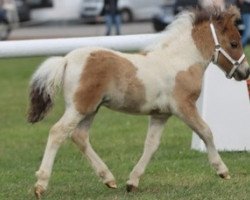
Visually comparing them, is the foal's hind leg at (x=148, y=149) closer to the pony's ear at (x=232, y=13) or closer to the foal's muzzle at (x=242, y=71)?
the foal's muzzle at (x=242, y=71)

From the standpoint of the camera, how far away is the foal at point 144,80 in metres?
9.16

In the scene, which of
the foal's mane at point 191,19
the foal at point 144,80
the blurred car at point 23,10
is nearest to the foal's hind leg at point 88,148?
the foal at point 144,80

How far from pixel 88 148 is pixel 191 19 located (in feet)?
5.28

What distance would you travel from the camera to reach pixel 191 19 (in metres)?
9.80

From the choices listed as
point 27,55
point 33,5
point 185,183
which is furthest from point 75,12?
point 185,183

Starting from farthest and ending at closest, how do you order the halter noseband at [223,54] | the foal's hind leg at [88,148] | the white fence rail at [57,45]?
the white fence rail at [57,45] → the halter noseband at [223,54] → the foal's hind leg at [88,148]

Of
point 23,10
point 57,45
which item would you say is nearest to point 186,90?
point 57,45

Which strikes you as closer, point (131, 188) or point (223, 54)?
point (131, 188)

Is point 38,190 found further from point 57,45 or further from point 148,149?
point 57,45

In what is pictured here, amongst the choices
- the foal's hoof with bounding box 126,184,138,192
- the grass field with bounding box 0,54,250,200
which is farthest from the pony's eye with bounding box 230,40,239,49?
the foal's hoof with bounding box 126,184,138,192

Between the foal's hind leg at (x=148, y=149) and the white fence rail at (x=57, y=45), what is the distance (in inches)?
119

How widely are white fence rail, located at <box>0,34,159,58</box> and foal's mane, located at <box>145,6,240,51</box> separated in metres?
2.89

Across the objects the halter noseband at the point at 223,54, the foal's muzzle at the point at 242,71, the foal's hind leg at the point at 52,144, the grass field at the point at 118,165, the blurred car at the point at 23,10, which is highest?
the halter noseband at the point at 223,54

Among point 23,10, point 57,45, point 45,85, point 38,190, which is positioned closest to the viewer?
point 38,190
